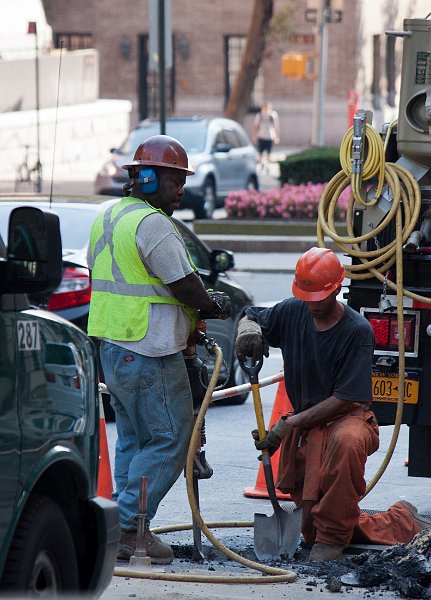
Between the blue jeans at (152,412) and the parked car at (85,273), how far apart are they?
2249 millimetres

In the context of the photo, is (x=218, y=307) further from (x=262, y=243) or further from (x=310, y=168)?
(x=310, y=168)

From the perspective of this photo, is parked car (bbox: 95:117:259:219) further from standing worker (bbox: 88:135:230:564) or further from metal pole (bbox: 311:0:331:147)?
standing worker (bbox: 88:135:230:564)

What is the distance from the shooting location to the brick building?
51.9 meters

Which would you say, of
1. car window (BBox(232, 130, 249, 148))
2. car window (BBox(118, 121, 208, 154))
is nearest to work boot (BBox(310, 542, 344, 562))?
car window (BBox(118, 121, 208, 154))

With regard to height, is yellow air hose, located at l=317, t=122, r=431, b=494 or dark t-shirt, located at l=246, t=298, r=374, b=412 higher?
yellow air hose, located at l=317, t=122, r=431, b=494

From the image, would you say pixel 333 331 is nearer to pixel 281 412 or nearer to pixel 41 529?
pixel 281 412

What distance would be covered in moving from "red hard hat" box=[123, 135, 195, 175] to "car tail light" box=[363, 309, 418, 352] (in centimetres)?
130

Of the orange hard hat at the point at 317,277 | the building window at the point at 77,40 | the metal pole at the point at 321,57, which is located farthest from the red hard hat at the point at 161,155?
the building window at the point at 77,40

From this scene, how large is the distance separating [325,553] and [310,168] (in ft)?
61.4

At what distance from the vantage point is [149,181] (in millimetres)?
6383

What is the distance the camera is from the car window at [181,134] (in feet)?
85.7

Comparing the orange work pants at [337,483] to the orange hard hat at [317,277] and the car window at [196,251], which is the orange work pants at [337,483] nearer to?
the orange hard hat at [317,277]

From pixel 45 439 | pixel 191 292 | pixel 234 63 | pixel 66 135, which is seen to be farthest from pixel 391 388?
pixel 234 63

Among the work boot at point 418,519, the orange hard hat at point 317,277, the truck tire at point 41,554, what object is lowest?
the work boot at point 418,519
